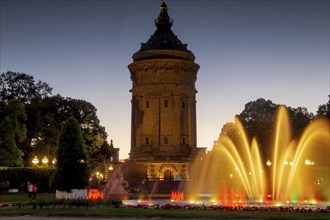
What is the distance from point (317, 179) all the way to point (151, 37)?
4205cm

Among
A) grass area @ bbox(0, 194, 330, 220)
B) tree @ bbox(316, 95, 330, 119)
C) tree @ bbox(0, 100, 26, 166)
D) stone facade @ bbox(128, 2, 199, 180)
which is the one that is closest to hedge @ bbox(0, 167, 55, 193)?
tree @ bbox(0, 100, 26, 166)

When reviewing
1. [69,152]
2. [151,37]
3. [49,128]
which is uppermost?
[151,37]

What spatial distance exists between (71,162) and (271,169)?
17679mm

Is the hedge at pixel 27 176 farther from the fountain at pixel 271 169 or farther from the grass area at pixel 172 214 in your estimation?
the grass area at pixel 172 214

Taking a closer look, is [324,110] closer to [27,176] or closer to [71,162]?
[27,176]

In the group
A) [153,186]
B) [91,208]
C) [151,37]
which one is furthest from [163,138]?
[91,208]

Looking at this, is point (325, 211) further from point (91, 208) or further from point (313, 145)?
point (313, 145)

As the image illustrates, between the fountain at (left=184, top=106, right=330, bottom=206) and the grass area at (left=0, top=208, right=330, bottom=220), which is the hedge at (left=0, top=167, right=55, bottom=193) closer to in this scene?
the fountain at (left=184, top=106, right=330, bottom=206)

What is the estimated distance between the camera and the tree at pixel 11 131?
171ft

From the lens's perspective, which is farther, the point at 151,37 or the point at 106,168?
the point at 151,37

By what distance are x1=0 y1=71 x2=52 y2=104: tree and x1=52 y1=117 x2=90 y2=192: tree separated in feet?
107

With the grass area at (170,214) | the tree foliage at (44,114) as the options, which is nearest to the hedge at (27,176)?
the tree foliage at (44,114)

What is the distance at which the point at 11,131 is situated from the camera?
5306 centimetres

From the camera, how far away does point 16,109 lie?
54500 millimetres
